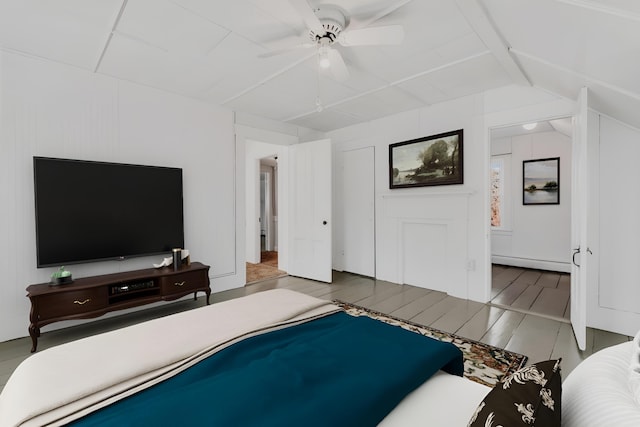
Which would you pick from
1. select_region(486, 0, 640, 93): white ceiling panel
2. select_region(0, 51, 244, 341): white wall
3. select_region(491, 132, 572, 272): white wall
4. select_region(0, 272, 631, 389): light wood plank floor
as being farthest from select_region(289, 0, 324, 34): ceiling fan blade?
select_region(491, 132, 572, 272): white wall

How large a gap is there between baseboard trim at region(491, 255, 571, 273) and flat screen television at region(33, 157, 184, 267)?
19.0 ft

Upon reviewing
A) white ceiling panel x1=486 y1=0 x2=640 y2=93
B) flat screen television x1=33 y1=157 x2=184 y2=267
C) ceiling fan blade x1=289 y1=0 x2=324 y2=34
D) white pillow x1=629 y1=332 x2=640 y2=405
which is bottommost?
white pillow x1=629 y1=332 x2=640 y2=405

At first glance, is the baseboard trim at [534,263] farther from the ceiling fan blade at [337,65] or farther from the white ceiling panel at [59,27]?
the white ceiling panel at [59,27]

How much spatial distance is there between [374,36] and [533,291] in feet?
13.1

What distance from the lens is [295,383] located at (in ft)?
3.45

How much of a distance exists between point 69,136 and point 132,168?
0.60 m

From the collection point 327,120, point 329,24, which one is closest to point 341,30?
point 329,24

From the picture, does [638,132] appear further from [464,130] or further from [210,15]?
[210,15]

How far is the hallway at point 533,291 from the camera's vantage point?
3.35 m

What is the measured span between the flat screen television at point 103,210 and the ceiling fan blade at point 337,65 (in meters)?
2.20

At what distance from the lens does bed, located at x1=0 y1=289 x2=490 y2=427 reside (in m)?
0.92

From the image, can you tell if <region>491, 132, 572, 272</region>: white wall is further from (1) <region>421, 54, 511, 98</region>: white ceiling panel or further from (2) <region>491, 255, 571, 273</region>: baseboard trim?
(1) <region>421, 54, 511, 98</region>: white ceiling panel

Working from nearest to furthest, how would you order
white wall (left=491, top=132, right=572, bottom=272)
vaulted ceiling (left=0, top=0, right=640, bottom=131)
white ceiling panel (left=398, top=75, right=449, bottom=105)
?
vaulted ceiling (left=0, top=0, right=640, bottom=131) → white ceiling panel (left=398, top=75, right=449, bottom=105) → white wall (left=491, top=132, right=572, bottom=272)

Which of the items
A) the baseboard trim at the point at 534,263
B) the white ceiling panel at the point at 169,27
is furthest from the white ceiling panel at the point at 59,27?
the baseboard trim at the point at 534,263
